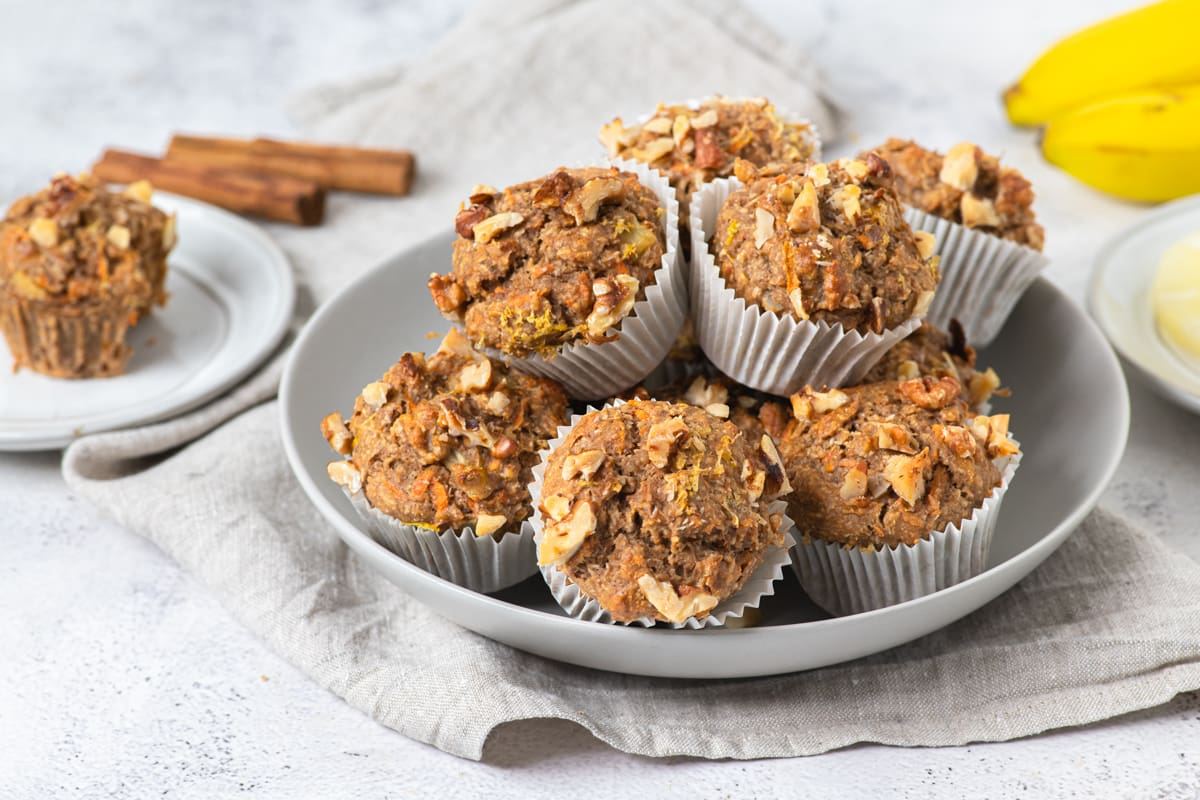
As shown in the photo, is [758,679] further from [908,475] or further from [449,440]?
[449,440]

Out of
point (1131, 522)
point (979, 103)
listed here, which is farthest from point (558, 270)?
point (979, 103)

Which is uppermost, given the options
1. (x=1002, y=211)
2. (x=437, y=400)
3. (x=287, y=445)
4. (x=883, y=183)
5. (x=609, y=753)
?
(x=883, y=183)

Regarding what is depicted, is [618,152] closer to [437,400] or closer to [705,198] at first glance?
[705,198]

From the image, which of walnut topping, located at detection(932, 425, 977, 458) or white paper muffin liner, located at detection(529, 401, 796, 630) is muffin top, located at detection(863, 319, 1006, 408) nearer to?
walnut topping, located at detection(932, 425, 977, 458)

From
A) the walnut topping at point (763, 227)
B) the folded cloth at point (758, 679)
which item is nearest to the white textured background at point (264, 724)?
the folded cloth at point (758, 679)

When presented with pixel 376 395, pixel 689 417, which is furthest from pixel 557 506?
pixel 376 395
